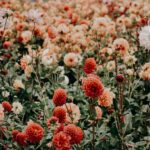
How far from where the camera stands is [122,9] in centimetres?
638

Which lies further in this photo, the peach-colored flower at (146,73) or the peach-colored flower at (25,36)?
the peach-colored flower at (25,36)

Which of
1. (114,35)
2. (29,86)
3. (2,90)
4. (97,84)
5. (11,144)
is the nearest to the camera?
(97,84)

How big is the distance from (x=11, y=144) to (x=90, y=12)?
13.9 ft

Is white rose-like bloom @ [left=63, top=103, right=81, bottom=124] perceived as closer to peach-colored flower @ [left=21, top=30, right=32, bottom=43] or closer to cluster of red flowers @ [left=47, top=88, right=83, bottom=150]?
cluster of red flowers @ [left=47, top=88, right=83, bottom=150]

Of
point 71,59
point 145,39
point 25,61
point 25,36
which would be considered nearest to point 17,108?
point 25,61

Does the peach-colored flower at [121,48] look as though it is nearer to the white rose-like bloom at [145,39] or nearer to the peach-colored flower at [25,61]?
the white rose-like bloom at [145,39]

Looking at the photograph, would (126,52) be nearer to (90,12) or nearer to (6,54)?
(6,54)

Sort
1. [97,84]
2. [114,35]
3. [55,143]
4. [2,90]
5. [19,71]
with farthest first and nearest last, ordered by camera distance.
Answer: [114,35] → [19,71] → [2,90] → [97,84] → [55,143]

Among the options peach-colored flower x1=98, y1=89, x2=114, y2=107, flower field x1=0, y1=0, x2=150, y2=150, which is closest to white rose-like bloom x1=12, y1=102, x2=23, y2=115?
flower field x1=0, y1=0, x2=150, y2=150

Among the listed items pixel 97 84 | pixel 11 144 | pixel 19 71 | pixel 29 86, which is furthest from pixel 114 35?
pixel 97 84

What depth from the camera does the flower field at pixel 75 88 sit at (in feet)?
7.95

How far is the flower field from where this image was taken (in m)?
2.42

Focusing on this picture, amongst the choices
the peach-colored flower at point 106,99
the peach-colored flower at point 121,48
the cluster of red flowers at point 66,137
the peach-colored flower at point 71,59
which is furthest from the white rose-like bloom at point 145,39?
the cluster of red flowers at point 66,137

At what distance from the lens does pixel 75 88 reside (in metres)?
3.78
